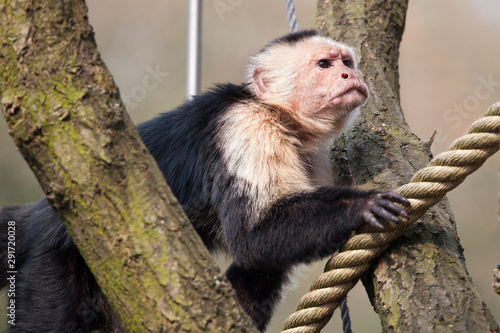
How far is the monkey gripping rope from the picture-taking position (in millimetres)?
2650

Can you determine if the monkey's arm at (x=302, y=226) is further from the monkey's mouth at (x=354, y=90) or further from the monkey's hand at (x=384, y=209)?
the monkey's mouth at (x=354, y=90)

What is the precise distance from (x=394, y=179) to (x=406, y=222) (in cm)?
72

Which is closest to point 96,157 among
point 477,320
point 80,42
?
point 80,42

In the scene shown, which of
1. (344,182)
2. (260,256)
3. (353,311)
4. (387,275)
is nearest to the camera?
(387,275)

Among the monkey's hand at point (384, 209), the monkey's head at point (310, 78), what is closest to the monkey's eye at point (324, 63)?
the monkey's head at point (310, 78)

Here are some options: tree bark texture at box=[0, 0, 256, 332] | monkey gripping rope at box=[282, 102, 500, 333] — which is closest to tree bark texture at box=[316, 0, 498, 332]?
monkey gripping rope at box=[282, 102, 500, 333]

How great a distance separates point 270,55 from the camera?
13.9 ft

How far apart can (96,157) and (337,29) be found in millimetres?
3173

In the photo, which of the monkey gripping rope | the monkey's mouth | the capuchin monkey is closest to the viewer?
the monkey gripping rope

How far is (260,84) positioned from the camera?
4.11m

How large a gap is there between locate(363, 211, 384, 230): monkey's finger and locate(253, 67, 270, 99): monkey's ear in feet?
4.77

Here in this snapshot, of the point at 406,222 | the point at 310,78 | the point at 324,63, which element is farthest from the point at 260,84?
the point at 406,222

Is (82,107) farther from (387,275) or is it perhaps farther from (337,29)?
(337,29)

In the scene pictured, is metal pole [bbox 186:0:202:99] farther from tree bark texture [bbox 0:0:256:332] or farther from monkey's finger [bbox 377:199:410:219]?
tree bark texture [bbox 0:0:256:332]
